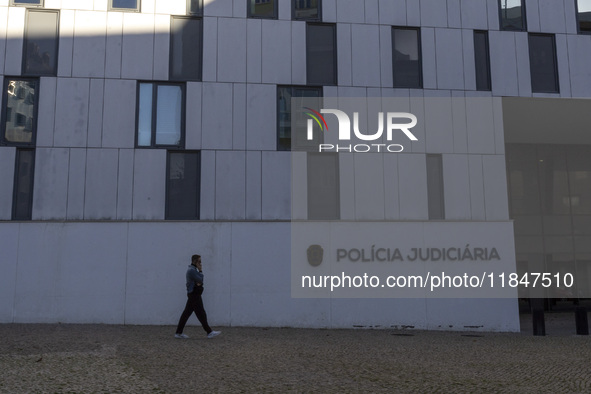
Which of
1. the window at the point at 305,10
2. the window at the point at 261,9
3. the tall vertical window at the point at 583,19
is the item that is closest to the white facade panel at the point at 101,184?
the window at the point at 261,9

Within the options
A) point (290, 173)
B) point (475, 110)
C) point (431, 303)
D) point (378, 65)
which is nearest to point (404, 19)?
point (378, 65)

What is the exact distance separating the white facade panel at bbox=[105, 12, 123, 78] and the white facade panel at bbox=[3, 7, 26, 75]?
2.27m

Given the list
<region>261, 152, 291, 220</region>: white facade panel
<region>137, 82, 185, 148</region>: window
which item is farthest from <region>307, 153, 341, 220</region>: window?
<region>137, 82, 185, 148</region>: window

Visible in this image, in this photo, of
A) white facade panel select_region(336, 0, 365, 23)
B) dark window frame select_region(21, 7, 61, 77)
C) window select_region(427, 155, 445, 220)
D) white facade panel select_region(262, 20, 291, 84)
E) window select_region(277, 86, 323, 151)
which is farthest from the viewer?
white facade panel select_region(336, 0, 365, 23)

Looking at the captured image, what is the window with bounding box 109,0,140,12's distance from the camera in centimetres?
1603

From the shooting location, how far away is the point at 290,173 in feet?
52.9

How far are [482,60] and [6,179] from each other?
46.0ft

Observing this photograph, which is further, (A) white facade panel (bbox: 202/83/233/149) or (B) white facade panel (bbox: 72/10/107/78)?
(A) white facade panel (bbox: 202/83/233/149)

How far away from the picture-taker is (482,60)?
1748cm

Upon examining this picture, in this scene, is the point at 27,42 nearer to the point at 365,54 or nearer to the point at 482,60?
the point at 365,54

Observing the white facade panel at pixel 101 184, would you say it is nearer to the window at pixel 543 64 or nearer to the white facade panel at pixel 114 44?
the white facade panel at pixel 114 44

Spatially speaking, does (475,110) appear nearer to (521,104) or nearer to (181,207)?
(521,104)

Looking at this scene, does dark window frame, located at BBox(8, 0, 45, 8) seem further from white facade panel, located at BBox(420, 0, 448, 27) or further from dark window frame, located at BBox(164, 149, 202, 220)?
white facade panel, located at BBox(420, 0, 448, 27)

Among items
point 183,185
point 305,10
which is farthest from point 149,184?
point 305,10
